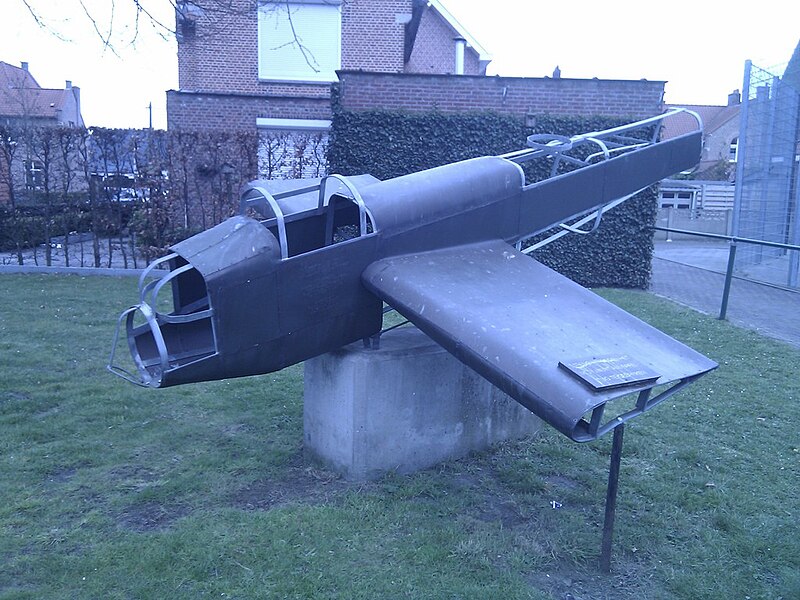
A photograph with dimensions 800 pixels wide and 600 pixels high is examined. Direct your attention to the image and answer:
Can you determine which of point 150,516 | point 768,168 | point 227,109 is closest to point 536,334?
point 150,516

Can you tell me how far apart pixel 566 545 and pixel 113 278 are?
399 inches

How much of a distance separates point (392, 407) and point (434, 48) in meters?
22.9

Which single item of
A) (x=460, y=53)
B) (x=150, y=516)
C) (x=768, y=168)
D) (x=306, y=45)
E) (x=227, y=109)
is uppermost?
(x=460, y=53)

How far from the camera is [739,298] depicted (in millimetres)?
12117

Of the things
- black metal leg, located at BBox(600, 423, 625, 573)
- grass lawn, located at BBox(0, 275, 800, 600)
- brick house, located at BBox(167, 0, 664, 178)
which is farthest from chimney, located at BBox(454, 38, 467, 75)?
black metal leg, located at BBox(600, 423, 625, 573)

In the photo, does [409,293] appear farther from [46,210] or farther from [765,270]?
[765,270]

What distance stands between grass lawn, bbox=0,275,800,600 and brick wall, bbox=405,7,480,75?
2096 cm

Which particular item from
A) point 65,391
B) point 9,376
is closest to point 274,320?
point 65,391

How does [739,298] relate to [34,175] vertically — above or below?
below

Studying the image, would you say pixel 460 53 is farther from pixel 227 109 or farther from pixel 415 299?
pixel 415 299

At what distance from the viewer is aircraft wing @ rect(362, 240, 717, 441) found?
314cm

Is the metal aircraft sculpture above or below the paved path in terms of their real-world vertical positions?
above

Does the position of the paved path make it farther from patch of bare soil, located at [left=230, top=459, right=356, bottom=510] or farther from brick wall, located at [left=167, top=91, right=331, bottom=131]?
brick wall, located at [left=167, top=91, right=331, bottom=131]

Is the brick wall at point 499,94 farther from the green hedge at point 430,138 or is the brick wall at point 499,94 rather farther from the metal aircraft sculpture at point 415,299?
the metal aircraft sculpture at point 415,299
